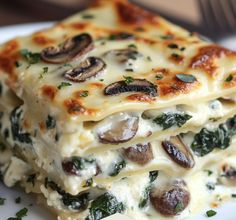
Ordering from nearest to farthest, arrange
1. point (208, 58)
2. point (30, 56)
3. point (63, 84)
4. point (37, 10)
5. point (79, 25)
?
point (63, 84) < point (208, 58) < point (30, 56) < point (79, 25) < point (37, 10)

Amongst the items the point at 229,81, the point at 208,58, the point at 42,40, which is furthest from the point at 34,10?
the point at 229,81

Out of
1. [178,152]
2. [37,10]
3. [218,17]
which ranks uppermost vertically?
[178,152]

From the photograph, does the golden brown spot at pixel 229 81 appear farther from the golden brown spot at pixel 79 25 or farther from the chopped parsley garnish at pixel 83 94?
the golden brown spot at pixel 79 25

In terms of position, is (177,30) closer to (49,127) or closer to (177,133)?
(177,133)

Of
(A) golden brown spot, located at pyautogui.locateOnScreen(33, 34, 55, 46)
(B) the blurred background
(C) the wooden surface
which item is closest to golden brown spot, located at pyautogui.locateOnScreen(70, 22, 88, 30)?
(A) golden brown spot, located at pyautogui.locateOnScreen(33, 34, 55, 46)

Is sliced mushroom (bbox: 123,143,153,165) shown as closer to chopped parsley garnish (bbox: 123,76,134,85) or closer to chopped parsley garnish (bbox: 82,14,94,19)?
chopped parsley garnish (bbox: 123,76,134,85)

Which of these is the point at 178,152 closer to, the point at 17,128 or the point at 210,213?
the point at 210,213
